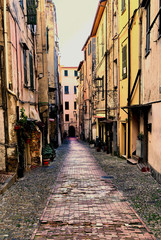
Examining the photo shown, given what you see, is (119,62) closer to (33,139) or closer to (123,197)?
(33,139)

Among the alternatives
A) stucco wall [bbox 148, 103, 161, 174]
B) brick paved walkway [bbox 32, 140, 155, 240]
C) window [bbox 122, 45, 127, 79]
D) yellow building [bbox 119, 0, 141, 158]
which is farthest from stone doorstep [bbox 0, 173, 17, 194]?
window [bbox 122, 45, 127, 79]

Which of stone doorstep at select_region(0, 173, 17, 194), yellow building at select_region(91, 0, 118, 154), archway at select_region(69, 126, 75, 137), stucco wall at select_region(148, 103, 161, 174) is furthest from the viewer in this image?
archway at select_region(69, 126, 75, 137)

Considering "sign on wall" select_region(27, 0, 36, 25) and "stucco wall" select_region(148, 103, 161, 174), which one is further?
"sign on wall" select_region(27, 0, 36, 25)

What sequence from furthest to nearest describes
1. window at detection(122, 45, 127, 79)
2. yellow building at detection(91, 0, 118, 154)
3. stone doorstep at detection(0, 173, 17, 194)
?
yellow building at detection(91, 0, 118, 154) < window at detection(122, 45, 127, 79) < stone doorstep at detection(0, 173, 17, 194)

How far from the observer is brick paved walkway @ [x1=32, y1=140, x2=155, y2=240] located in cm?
416

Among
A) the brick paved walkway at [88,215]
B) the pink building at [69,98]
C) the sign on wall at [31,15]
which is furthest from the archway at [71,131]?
the brick paved walkway at [88,215]

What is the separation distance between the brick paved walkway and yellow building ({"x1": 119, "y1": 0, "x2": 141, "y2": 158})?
4.76 meters

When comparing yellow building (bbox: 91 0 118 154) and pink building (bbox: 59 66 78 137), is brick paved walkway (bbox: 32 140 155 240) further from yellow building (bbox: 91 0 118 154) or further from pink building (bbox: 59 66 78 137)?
pink building (bbox: 59 66 78 137)

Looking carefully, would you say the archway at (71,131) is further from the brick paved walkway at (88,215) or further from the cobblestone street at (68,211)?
the brick paved walkway at (88,215)

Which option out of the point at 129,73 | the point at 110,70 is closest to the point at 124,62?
the point at 129,73

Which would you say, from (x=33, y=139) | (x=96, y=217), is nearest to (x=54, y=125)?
(x=33, y=139)

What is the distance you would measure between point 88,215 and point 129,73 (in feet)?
28.3

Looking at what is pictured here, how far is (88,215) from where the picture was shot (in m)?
4.98

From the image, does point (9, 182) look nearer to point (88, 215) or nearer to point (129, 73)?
point (88, 215)
